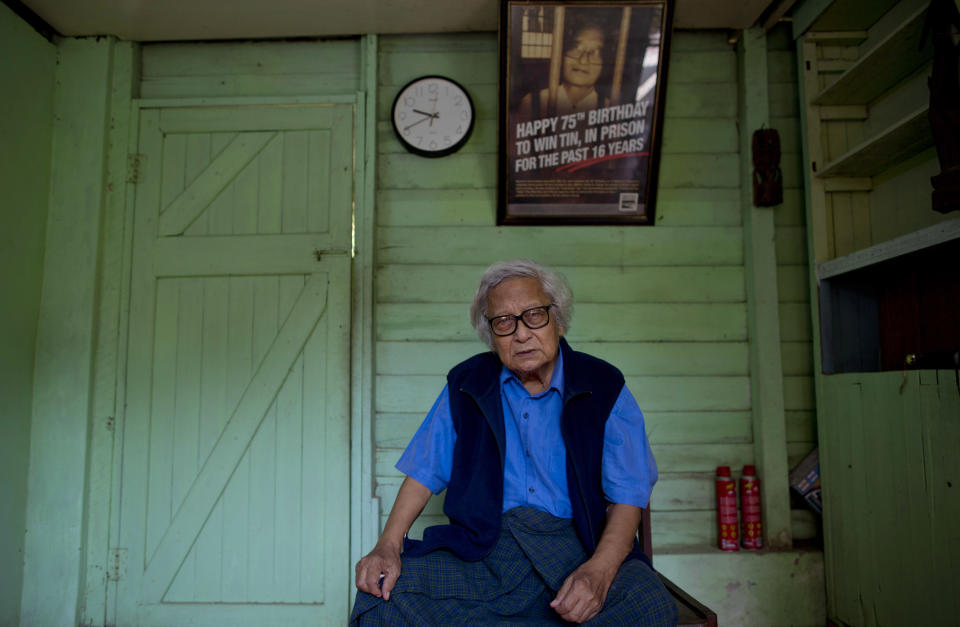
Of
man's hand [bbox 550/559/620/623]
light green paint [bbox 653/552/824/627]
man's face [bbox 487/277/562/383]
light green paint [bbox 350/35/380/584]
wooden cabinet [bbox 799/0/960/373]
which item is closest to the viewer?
man's hand [bbox 550/559/620/623]

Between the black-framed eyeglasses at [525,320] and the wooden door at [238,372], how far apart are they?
1.08 metres

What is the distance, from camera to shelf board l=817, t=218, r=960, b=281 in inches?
66.7

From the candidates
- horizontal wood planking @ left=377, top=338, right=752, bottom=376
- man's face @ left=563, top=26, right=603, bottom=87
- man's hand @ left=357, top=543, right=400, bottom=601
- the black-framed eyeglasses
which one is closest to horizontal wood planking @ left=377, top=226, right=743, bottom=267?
horizontal wood planking @ left=377, top=338, right=752, bottom=376

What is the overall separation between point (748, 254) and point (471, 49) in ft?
4.93

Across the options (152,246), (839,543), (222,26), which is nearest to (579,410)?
(839,543)

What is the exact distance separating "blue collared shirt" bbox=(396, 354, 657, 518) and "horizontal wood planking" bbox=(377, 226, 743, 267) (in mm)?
973

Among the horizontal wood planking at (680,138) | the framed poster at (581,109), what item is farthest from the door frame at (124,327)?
the framed poster at (581,109)

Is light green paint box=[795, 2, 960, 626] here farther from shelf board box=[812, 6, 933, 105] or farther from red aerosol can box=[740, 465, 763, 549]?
red aerosol can box=[740, 465, 763, 549]

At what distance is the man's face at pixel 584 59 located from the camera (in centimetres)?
243

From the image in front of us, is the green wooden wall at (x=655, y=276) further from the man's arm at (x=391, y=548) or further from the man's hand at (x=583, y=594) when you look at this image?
the man's hand at (x=583, y=594)

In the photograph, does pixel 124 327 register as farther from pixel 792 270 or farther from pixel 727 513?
pixel 792 270

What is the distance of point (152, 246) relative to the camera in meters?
2.62

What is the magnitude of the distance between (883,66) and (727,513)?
176 cm

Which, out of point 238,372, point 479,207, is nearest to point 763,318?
point 479,207
